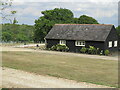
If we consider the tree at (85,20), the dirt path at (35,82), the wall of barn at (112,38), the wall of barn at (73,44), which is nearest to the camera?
the dirt path at (35,82)

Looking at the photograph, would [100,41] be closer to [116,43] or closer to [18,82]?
[116,43]

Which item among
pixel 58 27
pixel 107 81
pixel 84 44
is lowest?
pixel 107 81

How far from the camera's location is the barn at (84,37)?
31.2 metres

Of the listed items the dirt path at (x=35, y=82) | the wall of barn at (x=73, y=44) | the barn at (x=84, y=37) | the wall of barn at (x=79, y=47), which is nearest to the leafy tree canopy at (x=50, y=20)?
the barn at (x=84, y=37)

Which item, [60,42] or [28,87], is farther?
[60,42]

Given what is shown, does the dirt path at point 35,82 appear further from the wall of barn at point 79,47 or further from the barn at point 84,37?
the barn at point 84,37

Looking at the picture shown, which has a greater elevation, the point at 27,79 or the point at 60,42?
the point at 60,42

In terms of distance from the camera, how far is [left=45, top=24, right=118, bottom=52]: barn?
3125 cm

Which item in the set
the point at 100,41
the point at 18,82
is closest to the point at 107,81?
the point at 18,82

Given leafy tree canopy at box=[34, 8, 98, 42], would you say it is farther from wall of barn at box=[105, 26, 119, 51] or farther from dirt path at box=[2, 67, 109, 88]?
dirt path at box=[2, 67, 109, 88]

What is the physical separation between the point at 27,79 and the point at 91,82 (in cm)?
449

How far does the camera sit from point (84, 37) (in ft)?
107

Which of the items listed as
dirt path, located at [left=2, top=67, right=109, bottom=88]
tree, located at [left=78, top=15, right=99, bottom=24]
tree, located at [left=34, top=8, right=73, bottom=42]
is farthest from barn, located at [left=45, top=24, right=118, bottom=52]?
dirt path, located at [left=2, top=67, right=109, bottom=88]

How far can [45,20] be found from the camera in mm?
42594
